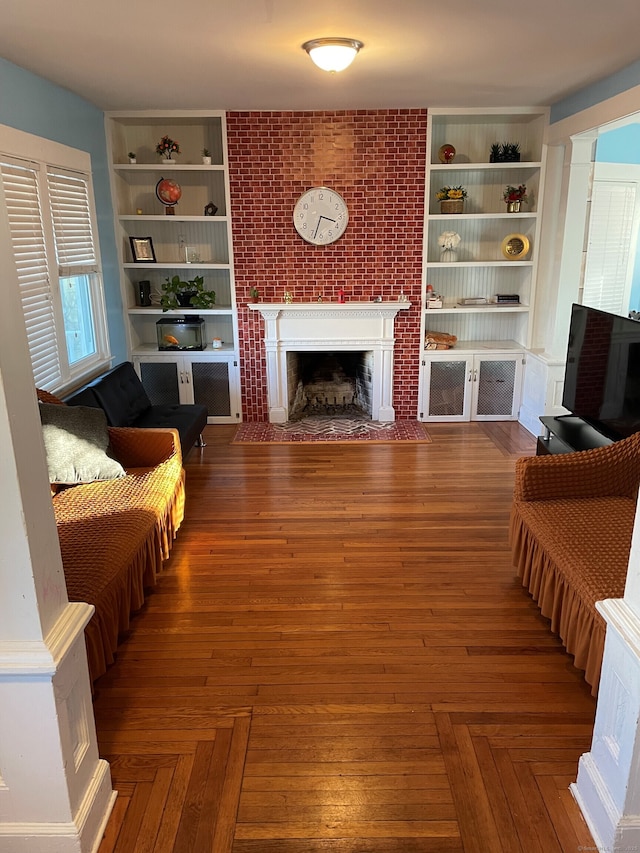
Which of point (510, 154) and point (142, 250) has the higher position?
point (510, 154)

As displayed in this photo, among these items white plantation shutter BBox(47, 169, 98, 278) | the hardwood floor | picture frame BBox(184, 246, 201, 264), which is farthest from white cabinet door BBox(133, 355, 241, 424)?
the hardwood floor

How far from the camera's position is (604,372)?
3.71 meters

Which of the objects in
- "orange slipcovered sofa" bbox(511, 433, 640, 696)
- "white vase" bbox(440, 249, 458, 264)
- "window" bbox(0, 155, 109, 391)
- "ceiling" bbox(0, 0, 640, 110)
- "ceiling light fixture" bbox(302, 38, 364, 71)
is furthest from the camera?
"white vase" bbox(440, 249, 458, 264)

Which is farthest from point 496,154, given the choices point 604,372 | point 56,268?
point 56,268

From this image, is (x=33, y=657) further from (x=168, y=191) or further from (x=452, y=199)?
(x=452, y=199)

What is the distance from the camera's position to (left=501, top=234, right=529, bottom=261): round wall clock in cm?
557

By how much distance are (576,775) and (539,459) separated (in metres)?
1.43

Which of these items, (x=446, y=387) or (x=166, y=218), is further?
(x=446, y=387)

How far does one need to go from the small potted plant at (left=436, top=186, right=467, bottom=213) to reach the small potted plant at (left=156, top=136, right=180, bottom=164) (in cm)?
231

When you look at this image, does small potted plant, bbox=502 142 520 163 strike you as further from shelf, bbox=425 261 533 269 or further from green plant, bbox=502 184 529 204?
shelf, bbox=425 261 533 269

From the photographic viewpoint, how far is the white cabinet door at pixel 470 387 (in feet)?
18.7

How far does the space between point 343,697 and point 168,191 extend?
14.9 feet

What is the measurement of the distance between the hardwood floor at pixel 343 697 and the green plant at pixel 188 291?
2.27 meters

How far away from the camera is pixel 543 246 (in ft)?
17.8
